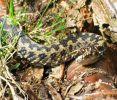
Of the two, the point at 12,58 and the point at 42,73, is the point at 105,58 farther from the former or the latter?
the point at 12,58

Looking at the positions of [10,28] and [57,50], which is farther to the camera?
[57,50]

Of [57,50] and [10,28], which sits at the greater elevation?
[10,28]

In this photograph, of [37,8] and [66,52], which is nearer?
[66,52]

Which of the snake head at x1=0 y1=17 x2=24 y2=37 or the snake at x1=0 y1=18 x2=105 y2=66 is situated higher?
the snake head at x1=0 y1=17 x2=24 y2=37

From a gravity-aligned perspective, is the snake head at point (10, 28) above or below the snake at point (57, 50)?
above

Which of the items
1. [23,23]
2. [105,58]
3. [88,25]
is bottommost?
[105,58]

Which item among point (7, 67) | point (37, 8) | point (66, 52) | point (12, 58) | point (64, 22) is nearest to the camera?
point (7, 67)

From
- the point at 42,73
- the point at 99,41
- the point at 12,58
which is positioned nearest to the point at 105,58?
the point at 99,41

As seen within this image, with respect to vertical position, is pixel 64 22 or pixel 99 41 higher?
pixel 64 22
